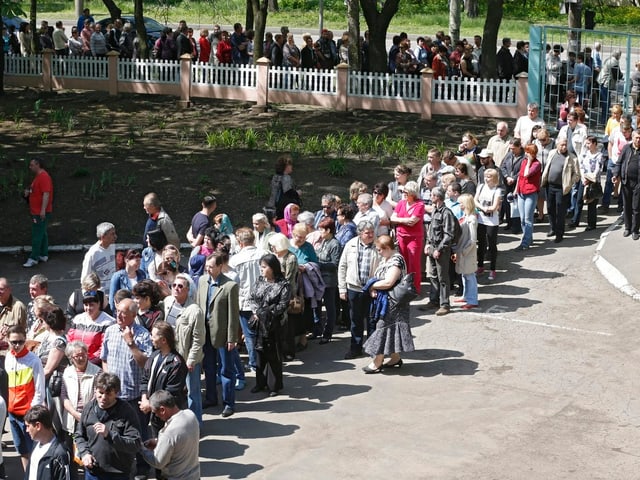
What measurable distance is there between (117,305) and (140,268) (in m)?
2.16

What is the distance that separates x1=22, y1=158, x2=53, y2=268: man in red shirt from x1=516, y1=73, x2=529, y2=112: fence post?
1138cm

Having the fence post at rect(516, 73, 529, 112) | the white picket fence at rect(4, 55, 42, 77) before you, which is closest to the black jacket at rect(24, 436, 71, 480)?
the fence post at rect(516, 73, 529, 112)

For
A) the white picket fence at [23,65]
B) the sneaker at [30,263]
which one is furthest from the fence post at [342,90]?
the sneaker at [30,263]

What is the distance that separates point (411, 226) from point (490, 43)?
13.4 metres

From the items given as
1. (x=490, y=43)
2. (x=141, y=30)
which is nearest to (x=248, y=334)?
(x=490, y=43)

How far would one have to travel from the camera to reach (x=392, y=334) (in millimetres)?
13141

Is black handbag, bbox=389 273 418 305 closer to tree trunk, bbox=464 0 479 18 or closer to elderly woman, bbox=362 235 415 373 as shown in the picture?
elderly woman, bbox=362 235 415 373

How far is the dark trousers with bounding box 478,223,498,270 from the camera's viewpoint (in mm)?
16750

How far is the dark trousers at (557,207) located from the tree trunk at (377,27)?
464 inches

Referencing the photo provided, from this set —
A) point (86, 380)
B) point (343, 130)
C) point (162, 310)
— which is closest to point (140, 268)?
point (162, 310)

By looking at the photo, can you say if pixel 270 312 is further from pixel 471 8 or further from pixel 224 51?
pixel 471 8

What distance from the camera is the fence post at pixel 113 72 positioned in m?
30.3

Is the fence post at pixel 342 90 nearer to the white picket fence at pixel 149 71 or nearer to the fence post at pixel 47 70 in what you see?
the white picket fence at pixel 149 71

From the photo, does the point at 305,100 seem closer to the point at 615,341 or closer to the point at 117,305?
the point at 615,341
